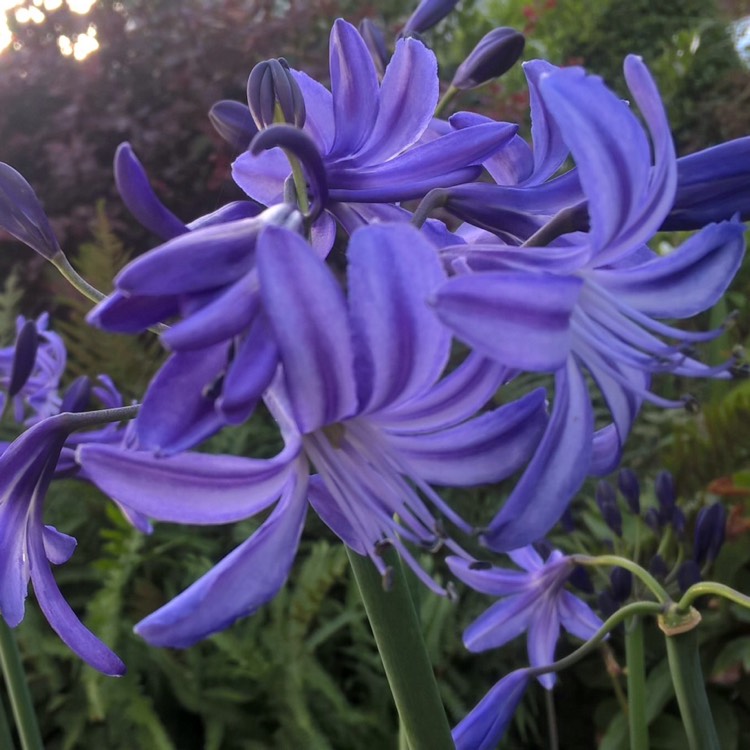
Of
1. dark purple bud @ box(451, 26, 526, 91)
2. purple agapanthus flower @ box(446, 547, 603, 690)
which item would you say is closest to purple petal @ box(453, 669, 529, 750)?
purple agapanthus flower @ box(446, 547, 603, 690)

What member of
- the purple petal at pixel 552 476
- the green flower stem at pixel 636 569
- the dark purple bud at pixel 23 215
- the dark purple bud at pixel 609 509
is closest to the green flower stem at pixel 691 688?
the green flower stem at pixel 636 569

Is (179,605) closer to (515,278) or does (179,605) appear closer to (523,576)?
(515,278)

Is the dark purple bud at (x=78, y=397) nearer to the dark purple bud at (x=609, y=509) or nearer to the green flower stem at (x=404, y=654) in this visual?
the green flower stem at (x=404, y=654)

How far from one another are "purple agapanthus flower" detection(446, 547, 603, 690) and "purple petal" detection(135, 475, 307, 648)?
0.49 metres

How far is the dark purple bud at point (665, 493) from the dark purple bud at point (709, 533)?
3.6 inches

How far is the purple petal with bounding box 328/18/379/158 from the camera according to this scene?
2.09ft

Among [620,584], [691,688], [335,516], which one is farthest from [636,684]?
[335,516]

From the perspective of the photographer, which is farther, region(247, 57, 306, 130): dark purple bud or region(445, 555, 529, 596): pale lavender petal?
region(445, 555, 529, 596): pale lavender petal

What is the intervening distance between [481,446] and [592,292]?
155 mm

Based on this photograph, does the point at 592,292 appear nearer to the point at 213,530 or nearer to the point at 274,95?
the point at 274,95

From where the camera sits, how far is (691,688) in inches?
30.7

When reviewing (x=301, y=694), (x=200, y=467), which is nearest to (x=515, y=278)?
(x=200, y=467)

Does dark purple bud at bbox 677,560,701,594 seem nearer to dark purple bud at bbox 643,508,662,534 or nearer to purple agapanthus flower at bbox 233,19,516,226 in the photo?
dark purple bud at bbox 643,508,662,534

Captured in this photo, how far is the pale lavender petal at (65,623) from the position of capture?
640mm
